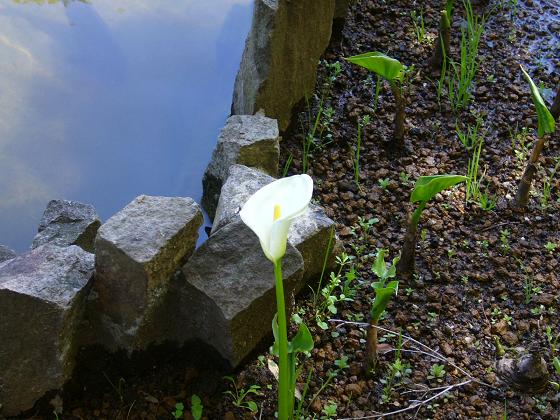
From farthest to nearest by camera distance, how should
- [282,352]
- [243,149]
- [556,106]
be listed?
[556,106] < [243,149] < [282,352]

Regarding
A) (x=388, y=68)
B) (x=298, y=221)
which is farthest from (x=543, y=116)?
(x=298, y=221)

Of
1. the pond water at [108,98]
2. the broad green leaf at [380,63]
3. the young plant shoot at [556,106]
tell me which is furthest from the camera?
the young plant shoot at [556,106]

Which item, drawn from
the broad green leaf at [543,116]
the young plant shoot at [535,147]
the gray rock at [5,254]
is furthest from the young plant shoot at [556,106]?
the gray rock at [5,254]

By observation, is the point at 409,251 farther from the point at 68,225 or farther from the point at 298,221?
the point at 68,225

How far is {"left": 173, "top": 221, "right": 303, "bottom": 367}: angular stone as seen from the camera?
6.15ft

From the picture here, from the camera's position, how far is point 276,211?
4.77 ft

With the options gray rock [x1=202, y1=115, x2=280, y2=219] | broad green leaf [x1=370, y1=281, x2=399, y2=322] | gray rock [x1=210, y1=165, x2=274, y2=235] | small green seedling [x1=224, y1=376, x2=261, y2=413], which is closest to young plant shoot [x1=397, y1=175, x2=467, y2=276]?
broad green leaf [x1=370, y1=281, x2=399, y2=322]

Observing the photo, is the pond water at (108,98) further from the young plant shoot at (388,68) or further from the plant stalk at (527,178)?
the plant stalk at (527,178)

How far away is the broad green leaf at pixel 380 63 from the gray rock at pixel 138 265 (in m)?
0.85

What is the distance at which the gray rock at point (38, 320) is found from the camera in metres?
1.71

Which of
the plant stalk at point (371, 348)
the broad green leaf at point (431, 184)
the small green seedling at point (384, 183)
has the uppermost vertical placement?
the broad green leaf at point (431, 184)

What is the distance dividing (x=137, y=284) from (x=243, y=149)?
0.79 metres

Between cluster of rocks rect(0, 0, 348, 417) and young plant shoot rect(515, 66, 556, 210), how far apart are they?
0.76 m

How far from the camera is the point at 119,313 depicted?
1.87 metres
